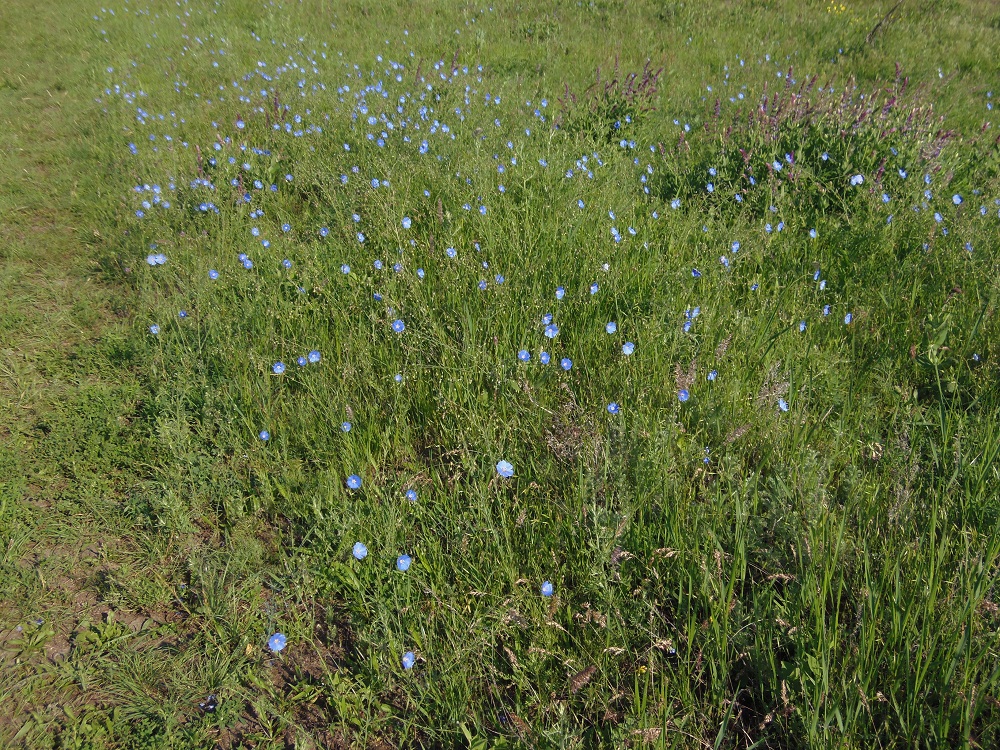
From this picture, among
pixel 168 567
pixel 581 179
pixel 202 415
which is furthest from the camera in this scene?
pixel 581 179

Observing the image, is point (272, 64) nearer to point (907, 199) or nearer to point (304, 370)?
point (304, 370)

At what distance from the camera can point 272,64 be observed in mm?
6863

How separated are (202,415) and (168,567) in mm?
768

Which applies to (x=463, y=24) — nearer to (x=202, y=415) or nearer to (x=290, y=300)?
(x=290, y=300)

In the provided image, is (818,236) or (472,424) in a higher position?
(818,236)

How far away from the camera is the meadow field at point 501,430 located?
189cm

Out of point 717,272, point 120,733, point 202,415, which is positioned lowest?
point 120,733

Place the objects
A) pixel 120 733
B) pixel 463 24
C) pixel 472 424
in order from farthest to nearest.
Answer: pixel 463 24 → pixel 472 424 → pixel 120 733

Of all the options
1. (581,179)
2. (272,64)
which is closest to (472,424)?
(581,179)

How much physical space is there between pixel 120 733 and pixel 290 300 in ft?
7.00

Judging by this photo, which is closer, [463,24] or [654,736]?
Answer: [654,736]

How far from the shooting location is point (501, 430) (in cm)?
270

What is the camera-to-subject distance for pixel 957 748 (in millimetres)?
1626

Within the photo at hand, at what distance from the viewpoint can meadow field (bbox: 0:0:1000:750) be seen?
189 centimetres
